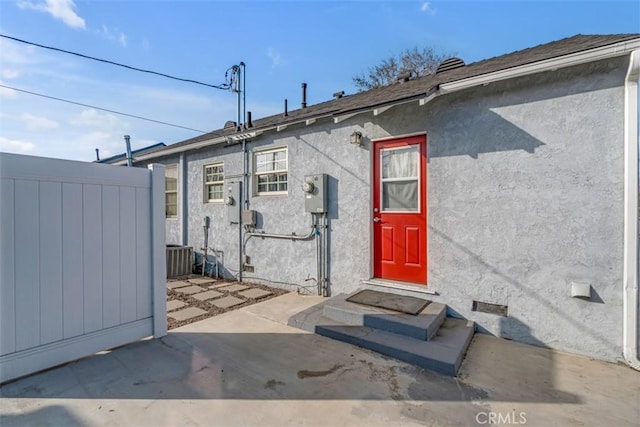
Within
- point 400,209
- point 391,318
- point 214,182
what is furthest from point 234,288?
point 400,209

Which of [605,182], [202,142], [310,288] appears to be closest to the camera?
[605,182]

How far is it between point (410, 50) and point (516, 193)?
492 inches

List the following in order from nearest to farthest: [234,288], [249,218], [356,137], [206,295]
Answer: [356,137], [206,295], [234,288], [249,218]

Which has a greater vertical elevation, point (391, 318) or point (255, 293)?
point (391, 318)

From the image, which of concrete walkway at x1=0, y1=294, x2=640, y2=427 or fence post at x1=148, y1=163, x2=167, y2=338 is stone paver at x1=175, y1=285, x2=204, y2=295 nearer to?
fence post at x1=148, y1=163, x2=167, y2=338

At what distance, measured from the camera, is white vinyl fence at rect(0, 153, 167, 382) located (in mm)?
2426

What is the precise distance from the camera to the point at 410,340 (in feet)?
10.3

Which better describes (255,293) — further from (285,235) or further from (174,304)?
(174,304)

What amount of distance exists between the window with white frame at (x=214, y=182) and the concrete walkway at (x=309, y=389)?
14.9 feet

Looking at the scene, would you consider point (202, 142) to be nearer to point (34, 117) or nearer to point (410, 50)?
point (34, 117)

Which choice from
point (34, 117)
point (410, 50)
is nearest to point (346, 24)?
point (34, 117)

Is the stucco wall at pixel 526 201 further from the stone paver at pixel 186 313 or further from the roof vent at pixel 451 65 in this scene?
the stone paver at pixel 186 313

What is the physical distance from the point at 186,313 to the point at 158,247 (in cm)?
149

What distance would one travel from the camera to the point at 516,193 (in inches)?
135
